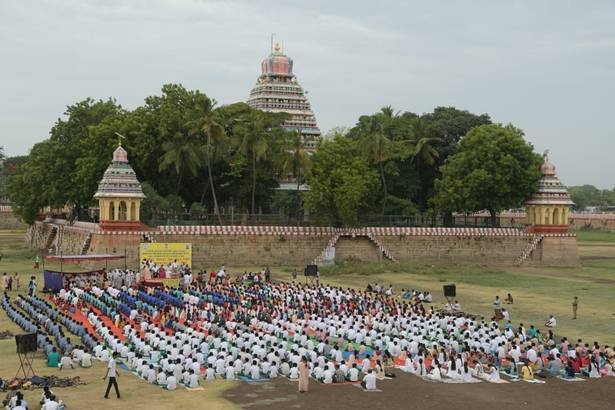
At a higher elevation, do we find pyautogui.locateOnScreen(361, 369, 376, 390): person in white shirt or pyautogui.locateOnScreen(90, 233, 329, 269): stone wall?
pyautogui.locateOnScreen(90, 233, 329, 269): stone wall

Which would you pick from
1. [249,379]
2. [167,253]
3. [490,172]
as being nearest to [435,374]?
[249,379]

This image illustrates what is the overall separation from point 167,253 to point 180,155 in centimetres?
871

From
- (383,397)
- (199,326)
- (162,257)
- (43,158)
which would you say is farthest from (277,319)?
(43,158)

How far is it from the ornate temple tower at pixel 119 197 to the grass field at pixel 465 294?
5.27m

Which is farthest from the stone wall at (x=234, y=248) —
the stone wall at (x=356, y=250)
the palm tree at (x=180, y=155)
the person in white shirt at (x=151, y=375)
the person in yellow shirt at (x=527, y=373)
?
the person in yellow shirt at (x=527, y=373)

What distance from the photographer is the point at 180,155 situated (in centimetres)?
5172

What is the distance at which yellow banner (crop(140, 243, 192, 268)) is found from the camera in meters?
44.6

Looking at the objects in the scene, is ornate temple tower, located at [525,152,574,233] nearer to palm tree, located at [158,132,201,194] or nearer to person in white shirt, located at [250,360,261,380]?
palm tree, located at [158,132,201,194]

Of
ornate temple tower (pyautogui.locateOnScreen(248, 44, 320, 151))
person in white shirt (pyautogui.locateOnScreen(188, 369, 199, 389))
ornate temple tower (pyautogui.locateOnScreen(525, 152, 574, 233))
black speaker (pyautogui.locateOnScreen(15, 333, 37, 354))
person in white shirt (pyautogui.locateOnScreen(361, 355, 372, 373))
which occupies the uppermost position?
ornate temple tower (pyautogui.locateOnScreen(248, 44, 320, 151))

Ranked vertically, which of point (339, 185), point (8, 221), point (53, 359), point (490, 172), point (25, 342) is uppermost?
point (490, 172)

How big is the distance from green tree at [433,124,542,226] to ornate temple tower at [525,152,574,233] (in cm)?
62

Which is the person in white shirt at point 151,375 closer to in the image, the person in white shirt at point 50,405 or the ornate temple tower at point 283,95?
the person in white shirt at point 50,405

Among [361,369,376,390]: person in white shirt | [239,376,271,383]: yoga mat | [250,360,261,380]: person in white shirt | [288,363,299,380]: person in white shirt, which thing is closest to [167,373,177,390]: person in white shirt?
[239,376,271,383]: yoga mat

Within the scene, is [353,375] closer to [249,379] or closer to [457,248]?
[249,379]
